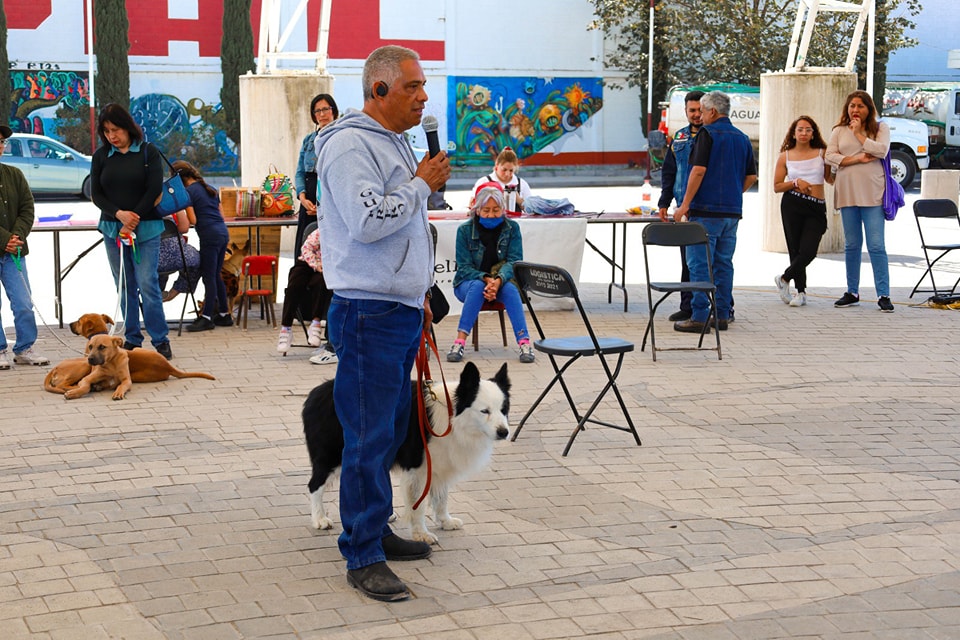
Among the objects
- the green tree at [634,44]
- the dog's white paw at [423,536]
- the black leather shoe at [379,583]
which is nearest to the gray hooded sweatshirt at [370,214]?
the black leather shoe at [379,583]

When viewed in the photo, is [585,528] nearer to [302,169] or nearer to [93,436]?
[93,436]

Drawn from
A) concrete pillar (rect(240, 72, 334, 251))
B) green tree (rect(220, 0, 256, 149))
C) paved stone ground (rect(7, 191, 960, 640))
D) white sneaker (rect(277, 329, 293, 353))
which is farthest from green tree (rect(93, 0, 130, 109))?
paved stone ground (rect(7, 191, 960, 640))

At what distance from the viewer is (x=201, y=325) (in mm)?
10945

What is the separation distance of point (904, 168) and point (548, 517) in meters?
23.2

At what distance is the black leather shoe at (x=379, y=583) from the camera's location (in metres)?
4.79

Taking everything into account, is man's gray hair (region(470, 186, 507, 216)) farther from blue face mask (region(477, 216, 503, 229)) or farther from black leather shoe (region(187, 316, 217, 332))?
black leather shoe (region(187, 316, 217, 332))

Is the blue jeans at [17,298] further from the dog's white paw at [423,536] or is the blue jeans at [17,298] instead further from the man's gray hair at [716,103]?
the man's gray hair at [716,103]

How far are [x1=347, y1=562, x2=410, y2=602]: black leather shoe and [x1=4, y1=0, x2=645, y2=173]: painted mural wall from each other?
29830 millimetres

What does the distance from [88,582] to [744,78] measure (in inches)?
1220

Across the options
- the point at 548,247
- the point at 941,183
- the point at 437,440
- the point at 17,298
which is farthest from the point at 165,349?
the point at 941,183

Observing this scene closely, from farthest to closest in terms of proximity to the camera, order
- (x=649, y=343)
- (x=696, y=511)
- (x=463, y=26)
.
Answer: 1. (x=463, y=26)
2. (x=649, y=343)
3. (x=696, y=511)

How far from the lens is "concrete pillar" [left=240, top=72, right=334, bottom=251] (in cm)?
1515

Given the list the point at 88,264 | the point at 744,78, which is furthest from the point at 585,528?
the point at 744,78

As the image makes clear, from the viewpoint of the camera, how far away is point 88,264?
14.9m
